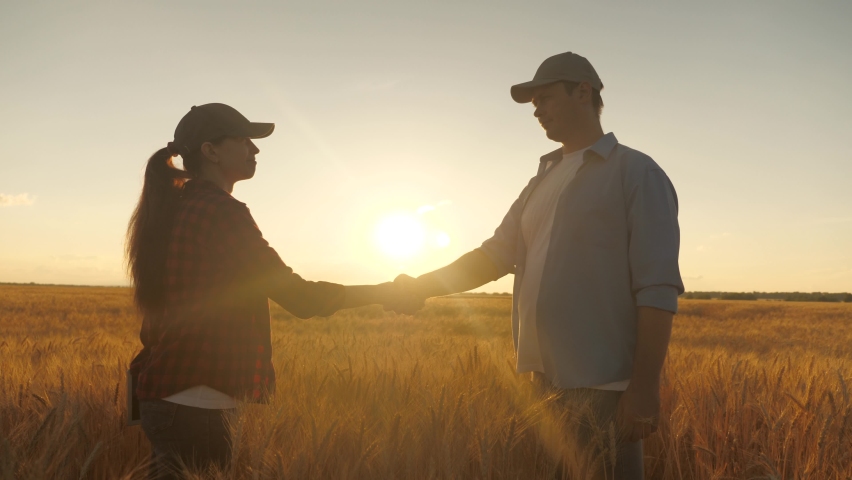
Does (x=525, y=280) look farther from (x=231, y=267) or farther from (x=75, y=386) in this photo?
(x=75, y=386)

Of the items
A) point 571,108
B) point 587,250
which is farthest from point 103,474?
point 571,108

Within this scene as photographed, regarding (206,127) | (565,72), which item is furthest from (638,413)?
(206,127)

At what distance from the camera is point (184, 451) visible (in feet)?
6.06

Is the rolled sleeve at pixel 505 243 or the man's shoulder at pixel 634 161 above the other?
the man's shoulder at pixel 634 161

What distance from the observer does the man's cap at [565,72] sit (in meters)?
2.39

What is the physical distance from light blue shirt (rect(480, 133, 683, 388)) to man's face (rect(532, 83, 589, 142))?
0.82 feet

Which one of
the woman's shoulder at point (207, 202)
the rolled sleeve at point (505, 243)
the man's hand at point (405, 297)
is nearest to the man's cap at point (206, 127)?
the woman's shoulder at point (207, 202)

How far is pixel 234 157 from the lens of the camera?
2229 millimetres

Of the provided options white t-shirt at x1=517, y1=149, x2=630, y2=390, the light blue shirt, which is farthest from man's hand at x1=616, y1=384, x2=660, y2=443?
white t-shirt at x1=517, y1=149, x2=630, y2=390

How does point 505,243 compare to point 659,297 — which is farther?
point 505,243

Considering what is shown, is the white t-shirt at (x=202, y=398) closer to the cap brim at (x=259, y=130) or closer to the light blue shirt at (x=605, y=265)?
the cap brim at (x=259, y=130)

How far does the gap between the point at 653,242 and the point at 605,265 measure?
0.19 metres

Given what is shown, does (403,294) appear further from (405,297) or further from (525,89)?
(525,89)

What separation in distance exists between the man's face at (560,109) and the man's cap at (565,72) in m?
0.04
